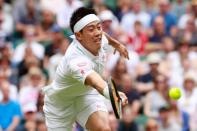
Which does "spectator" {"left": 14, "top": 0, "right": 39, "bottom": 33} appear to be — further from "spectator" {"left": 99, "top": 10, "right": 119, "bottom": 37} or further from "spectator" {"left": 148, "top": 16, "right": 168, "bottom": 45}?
"spectator" {"left": 148, "top": 16, "right": 168, "bottom": 45}

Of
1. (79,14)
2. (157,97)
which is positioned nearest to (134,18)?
(157,97)

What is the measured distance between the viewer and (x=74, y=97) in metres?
10.1

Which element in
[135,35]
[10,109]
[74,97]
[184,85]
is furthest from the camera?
[135,35]

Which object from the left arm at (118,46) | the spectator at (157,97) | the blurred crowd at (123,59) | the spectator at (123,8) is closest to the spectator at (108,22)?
the blurred crowd at (123,59)

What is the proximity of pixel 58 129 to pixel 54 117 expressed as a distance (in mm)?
167

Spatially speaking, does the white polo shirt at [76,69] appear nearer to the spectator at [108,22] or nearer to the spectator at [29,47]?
the spectator at [29,47]

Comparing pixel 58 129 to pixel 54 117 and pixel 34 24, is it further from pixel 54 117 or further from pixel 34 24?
pixel 34 24

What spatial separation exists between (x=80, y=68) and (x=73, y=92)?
0.91 meters

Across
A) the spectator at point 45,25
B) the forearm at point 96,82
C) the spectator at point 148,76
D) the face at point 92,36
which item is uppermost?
the face at point 92,36

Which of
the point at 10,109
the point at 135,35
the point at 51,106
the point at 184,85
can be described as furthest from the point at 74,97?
the point at 135,35

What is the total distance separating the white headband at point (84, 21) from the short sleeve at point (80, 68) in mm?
481

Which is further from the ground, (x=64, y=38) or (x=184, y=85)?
(x=64, y=38)

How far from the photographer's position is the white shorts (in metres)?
10.0

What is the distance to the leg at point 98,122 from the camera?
31.8 feet
